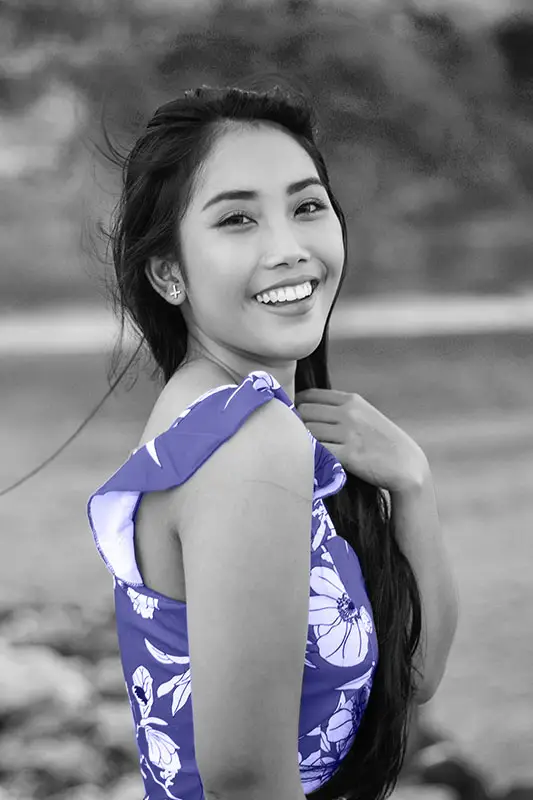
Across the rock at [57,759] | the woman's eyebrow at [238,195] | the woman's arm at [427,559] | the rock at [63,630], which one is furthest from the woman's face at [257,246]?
the rock at [57,759]

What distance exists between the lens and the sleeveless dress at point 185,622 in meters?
0.91

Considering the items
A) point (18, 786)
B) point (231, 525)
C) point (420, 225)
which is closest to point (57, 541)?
point (18, 786)

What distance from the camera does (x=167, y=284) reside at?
44.6 inches

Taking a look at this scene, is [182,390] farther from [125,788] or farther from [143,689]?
[125,788]

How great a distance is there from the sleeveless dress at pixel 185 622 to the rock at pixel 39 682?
4.28ft

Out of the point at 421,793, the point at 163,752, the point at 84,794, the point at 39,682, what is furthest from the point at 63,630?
Answer: the point at 163,752

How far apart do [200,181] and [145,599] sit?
434 mm

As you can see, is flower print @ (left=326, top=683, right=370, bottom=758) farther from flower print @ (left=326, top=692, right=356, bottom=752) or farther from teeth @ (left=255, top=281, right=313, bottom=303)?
teeth @ (left=255, top=281, right=313, bottom=303)

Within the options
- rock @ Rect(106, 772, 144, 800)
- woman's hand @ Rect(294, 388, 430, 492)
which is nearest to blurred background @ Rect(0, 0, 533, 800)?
rock @ Rect(106, 772, 144, 800)

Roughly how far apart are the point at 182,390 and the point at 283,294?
14cm

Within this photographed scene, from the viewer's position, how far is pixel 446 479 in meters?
2.52

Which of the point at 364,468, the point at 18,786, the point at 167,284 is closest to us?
the point at 167,284

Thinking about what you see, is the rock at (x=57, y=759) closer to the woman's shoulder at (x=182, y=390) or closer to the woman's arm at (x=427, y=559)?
the woman's arm at (x=427, y=559)

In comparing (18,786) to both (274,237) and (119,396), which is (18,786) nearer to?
(119,396)
